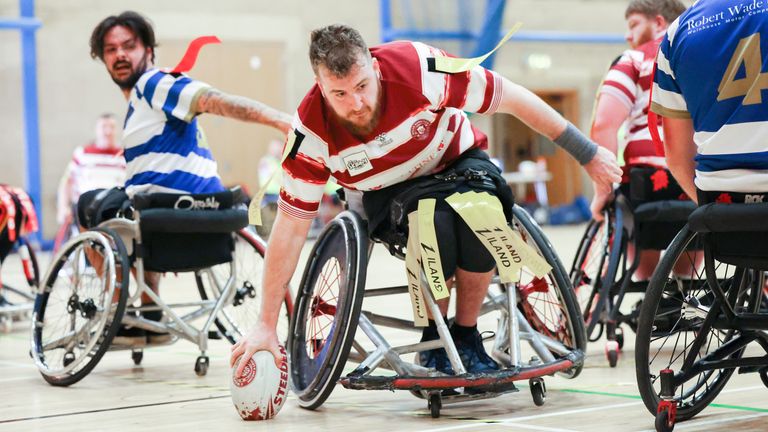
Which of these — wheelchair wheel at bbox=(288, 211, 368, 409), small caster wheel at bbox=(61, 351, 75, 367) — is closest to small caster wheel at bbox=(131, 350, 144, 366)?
small caster wheel at bbox=(61, 351, 75, 367)

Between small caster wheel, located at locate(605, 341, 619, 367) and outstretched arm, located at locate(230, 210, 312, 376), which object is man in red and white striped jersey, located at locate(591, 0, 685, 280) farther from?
outstretched arm, located at locate(230, 210, 312, 376)

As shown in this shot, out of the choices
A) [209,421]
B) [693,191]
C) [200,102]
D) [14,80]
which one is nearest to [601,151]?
[693,191]

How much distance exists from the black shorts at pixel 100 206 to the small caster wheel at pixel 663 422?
7.50 ft

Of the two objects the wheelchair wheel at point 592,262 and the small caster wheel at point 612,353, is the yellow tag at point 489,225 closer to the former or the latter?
the small caster wheel at point 612,353

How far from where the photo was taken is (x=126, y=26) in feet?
13.9

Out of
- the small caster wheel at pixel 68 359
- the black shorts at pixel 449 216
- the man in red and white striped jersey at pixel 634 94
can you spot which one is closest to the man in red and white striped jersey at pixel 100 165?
the small caster wheel at pixel 68 359

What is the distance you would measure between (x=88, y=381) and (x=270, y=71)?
12.0m

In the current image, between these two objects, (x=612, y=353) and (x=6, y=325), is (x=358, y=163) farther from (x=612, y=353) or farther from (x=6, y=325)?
(x=6, y=325)

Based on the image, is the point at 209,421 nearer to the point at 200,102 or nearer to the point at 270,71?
the point at 200,102

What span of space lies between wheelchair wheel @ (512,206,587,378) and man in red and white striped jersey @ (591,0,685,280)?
35.1 inches

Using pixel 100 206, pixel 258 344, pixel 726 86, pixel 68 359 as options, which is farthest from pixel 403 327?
pixel 100 206

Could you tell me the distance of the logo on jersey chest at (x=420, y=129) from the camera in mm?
2918

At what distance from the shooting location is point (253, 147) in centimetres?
1585

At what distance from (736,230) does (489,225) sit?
2.38 feet
